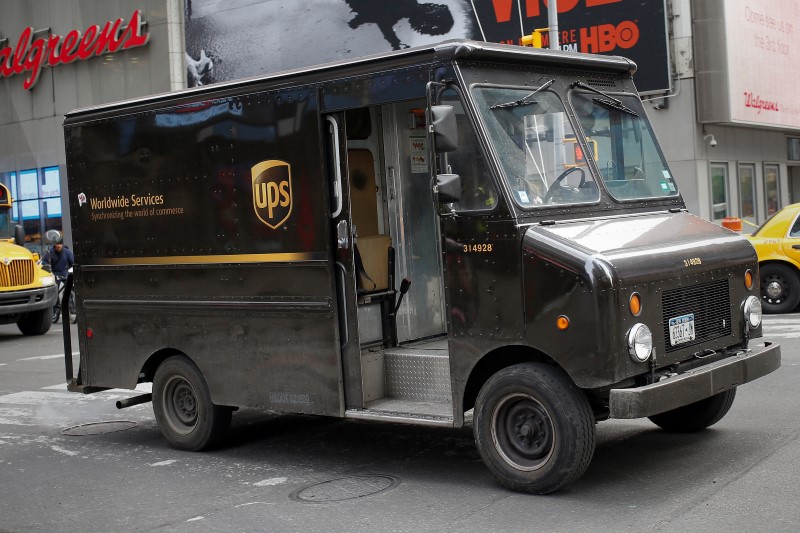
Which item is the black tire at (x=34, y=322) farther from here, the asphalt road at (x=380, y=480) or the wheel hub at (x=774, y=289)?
the wheel hub at (x=774, y=289)

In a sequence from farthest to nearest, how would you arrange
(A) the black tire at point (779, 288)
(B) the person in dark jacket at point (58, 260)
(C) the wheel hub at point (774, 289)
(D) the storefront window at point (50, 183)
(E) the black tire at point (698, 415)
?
(D) the storefront window at point (50, 183) → (B) the person in dark jacket at point (58, 260) → (C) the wheel hub at point (774, 289) → (A) the black tire at point (779, 288) → (E) the black tire at point (698, 415)

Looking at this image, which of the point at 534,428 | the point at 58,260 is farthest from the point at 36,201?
the point at 534,428

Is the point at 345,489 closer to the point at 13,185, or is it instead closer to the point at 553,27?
the point at 553,27

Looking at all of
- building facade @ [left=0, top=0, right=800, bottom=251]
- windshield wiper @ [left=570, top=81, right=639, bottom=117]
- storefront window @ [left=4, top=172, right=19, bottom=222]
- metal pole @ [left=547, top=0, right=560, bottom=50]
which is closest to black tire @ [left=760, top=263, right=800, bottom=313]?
metal pole @ [left=547, top=0, right=560, bottom=50]

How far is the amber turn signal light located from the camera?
6531 millimetres

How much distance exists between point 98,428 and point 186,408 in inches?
69.6

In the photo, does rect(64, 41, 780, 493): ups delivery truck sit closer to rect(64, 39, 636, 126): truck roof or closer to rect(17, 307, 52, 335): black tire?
rect(64, 39, 636, 126): truck roof

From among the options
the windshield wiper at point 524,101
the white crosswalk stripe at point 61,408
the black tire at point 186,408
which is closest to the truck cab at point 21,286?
the white crosswalk stripe at point 61,408

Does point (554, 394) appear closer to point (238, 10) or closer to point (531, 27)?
point (531, 27)

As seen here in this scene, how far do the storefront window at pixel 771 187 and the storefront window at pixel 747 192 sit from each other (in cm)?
86

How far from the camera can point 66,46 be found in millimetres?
34875

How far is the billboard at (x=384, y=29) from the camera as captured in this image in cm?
2502

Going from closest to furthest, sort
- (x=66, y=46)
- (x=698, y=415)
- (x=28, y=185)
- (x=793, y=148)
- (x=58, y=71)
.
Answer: (x=698, y=415) < (x=793, y=148) < (x=66, y=46) < (x=58, y=71) < (x=28, y=185)

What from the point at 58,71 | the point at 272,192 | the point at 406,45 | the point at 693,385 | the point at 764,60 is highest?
the point at 58,71
